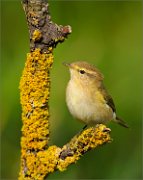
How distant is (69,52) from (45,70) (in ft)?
1.94

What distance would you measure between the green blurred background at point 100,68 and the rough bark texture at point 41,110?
0.36m

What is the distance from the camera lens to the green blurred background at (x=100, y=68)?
11.4 ft

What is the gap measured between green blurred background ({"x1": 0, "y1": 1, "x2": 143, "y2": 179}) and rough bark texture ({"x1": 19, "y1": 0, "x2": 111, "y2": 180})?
1.18 ft

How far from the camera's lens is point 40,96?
3025 millimetres

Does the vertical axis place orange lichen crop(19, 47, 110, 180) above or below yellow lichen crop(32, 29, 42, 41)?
below

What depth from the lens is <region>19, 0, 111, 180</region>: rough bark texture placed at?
2914 mm

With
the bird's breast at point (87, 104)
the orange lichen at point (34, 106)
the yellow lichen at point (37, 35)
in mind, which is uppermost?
the yellow lichen at point (37, 35)

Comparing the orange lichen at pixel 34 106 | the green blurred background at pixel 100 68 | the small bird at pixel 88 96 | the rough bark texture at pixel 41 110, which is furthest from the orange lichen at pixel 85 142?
the small bird at pixel 88 96

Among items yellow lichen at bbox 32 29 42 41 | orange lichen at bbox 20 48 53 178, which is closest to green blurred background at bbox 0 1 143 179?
orange lichen at bbox 20 48 53 178

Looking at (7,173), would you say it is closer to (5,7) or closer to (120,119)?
(120,119)

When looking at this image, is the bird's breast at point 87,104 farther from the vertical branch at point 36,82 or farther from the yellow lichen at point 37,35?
the yellow lichen at point 37,35

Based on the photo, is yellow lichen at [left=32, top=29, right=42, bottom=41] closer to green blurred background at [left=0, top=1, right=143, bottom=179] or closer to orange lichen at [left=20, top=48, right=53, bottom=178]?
orange lichen at [left=20, top=48, right=53, bottom=178]

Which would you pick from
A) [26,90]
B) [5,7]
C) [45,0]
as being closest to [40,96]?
[26,90]

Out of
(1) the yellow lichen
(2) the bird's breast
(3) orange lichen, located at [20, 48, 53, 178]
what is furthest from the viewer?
(2) the bird's breast
